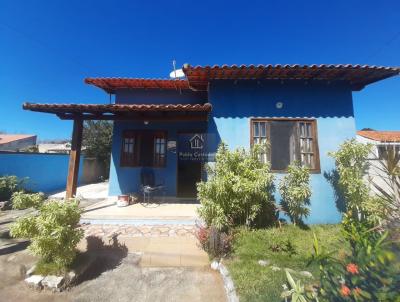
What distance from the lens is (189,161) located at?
1088 cm

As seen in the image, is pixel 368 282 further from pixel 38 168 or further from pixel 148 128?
pixel 38 168

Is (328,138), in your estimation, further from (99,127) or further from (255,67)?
(99,127)

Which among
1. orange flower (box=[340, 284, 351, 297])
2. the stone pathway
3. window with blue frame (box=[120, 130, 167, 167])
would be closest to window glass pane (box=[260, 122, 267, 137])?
the stone pathway

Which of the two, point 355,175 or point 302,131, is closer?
point 355,175

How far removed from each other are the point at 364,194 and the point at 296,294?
14.6ft

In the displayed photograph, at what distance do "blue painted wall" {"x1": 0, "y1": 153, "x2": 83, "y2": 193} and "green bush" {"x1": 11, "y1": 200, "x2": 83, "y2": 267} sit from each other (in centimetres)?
997

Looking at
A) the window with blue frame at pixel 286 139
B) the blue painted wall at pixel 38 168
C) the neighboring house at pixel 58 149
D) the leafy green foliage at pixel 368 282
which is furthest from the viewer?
the neighboring house at pixel 58 149

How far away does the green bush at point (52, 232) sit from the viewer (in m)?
3.88

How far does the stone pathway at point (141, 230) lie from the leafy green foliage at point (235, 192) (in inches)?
31.8

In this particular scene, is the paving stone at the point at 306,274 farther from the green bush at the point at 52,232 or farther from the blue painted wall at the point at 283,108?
the green bush at the point at 52,232

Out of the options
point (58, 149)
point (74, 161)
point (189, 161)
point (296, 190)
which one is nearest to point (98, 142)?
point (189, 161)

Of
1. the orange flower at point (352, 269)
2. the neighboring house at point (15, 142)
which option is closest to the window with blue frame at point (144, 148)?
the orange flower at point (352, 269)

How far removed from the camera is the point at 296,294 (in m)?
2.45

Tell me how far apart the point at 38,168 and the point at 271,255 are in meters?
15.0
